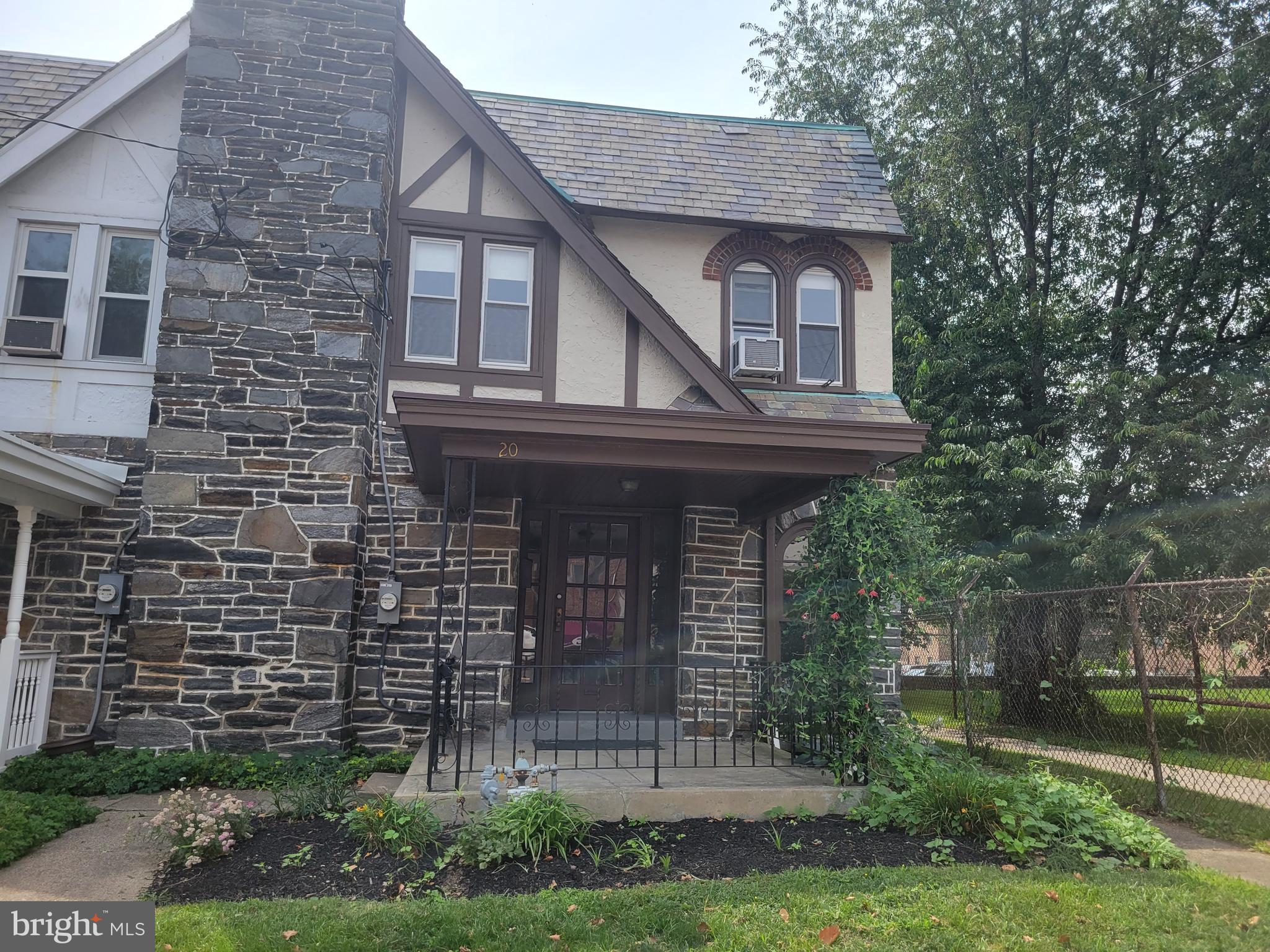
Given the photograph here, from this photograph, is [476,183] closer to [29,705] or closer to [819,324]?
[819,324]

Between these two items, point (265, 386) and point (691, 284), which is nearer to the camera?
point (265, 386)

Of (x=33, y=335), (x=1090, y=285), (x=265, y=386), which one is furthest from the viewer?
(x=1090, y=285)

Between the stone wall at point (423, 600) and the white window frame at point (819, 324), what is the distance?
3967mm

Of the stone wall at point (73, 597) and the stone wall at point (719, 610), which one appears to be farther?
the stone wall at point (719, 610)

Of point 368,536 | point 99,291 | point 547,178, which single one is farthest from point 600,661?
point 99,291

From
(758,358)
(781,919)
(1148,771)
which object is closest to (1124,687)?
(1148,771)

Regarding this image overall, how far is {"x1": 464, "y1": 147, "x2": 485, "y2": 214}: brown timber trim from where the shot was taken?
913 centimetres

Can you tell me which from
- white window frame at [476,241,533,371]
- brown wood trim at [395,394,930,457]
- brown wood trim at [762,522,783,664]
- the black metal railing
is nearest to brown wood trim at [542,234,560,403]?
white window frame at [476,241,533,371]

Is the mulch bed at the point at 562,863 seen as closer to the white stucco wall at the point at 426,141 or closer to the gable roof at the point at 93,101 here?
the white stucco wall at the point at 426,141

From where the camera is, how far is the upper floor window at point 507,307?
29.6 feet

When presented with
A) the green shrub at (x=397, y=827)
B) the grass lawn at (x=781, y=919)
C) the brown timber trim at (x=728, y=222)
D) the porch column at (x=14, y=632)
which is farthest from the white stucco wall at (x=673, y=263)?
the grass lawn at (x=781, y=919)

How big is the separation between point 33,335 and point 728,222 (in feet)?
24.6

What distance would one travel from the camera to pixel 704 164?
11.0 meters

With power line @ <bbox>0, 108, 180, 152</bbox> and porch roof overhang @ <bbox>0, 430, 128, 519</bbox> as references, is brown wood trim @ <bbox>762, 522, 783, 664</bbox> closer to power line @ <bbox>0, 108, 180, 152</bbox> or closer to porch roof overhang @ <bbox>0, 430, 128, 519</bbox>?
porch roof overhang @ <bbox>0, 430, 128, 519</bbox>
